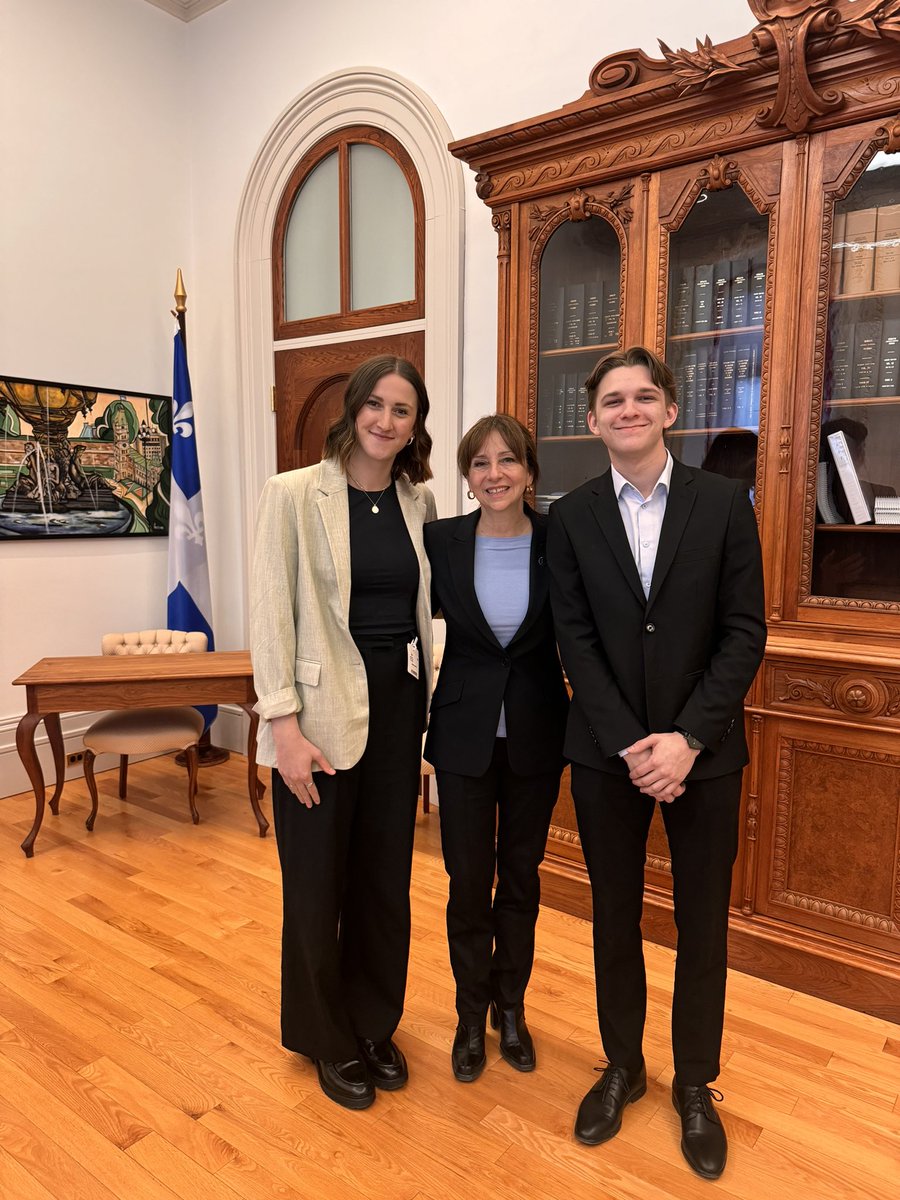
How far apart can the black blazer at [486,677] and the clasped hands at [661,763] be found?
285mm

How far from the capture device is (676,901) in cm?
183

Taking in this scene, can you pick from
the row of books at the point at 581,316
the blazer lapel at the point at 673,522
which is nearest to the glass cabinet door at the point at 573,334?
the row of books at the point at 581,316

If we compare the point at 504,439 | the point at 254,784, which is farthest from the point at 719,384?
the point at 254,784

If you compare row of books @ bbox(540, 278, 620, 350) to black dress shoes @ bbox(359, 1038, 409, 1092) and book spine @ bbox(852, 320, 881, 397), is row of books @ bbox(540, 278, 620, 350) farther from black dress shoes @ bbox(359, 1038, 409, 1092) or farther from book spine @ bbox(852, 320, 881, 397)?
black dress shoes @ bbox(359, 1038, 409, 1092)

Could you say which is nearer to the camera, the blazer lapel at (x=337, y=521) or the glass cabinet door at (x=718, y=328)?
the blazer lapel at (x=337, y=521)

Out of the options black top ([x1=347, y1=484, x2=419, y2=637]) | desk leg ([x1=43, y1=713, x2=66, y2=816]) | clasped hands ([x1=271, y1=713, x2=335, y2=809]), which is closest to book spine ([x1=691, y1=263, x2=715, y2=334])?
black top ([x1=347, y1=484, x2=419, y2=637])

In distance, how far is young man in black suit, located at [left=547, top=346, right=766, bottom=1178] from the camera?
5.61ft

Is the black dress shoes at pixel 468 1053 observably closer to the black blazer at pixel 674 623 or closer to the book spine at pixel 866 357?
the black blazer at pixel 674 623

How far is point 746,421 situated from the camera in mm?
2535

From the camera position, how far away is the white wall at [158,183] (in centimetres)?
351

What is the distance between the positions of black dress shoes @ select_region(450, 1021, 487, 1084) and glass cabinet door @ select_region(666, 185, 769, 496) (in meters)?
1.79

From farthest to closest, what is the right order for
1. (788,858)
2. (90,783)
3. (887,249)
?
(90,783) → (788,858) → (887,249)

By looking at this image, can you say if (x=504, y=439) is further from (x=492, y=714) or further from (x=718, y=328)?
(x=718, y=328)

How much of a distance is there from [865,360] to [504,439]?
1245mm
